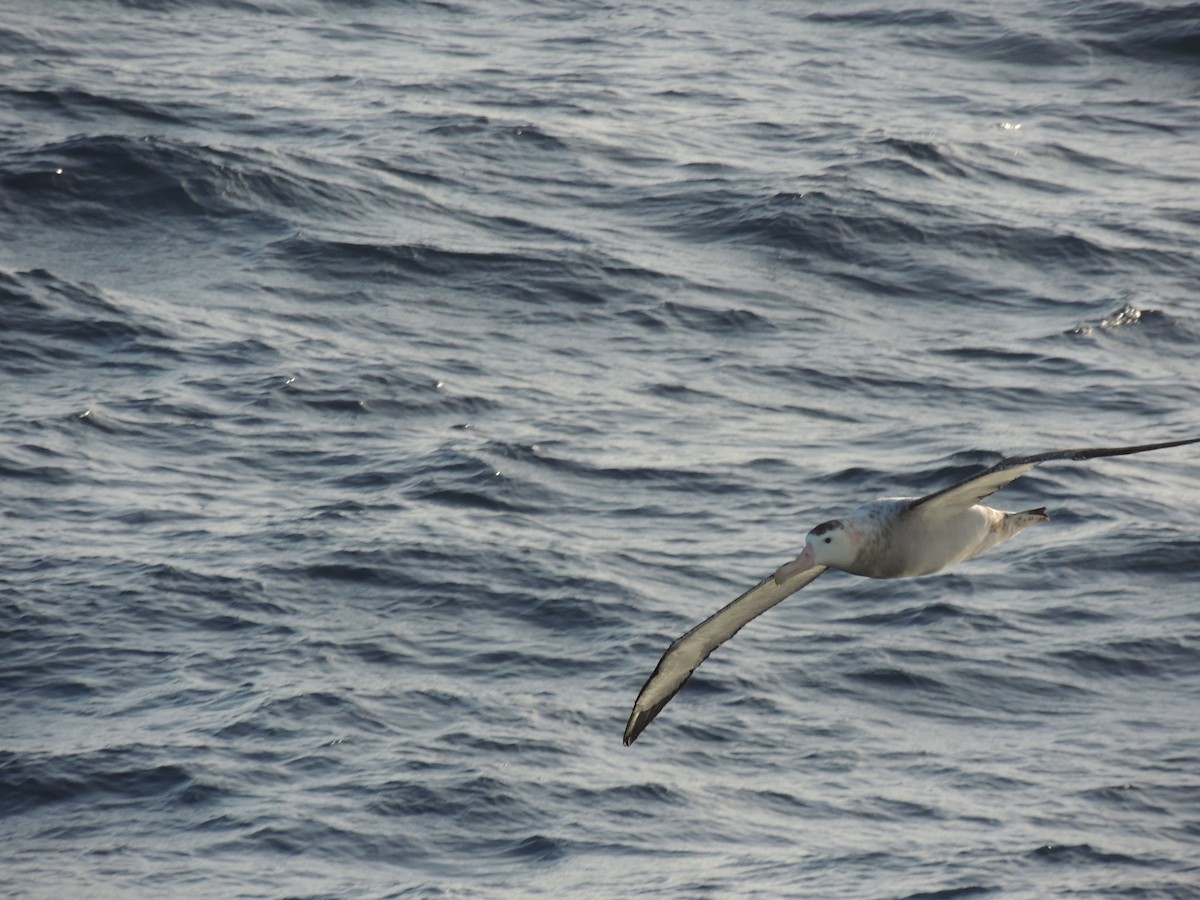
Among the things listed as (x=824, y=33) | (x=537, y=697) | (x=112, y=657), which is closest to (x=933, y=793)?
(x=537, y=697)

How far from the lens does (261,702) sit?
1661 cm

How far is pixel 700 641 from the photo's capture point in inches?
496

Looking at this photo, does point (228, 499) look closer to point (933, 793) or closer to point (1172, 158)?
point (933, 793)

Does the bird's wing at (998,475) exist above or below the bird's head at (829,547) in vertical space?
above

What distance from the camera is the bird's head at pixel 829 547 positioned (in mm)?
11094

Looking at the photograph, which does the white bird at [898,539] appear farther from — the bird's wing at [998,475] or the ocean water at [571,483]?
the ocean water at [571,483]

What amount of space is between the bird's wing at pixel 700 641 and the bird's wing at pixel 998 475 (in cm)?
88

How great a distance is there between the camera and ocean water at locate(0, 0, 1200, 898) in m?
15.9

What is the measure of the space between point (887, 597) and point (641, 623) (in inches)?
106

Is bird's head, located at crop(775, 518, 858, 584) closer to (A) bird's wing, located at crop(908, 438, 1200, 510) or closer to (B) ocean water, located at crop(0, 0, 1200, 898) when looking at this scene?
(A) bird's wing, located at crop(908, 438, 1200, 510)

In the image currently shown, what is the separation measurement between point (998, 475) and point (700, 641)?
2.99 metres

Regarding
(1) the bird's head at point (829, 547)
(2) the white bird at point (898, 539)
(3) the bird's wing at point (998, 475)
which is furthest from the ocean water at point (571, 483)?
(3) the bird's wing at point (998, 475)

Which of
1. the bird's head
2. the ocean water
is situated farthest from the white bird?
the ocean water

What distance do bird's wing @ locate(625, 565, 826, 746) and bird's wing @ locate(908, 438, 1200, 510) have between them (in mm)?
882
